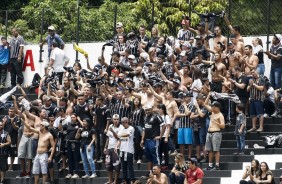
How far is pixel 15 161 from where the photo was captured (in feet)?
149

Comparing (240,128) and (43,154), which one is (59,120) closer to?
(43,154)

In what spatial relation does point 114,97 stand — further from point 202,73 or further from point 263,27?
point 263,27

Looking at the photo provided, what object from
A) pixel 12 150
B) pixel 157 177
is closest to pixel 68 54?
pixel 12 150

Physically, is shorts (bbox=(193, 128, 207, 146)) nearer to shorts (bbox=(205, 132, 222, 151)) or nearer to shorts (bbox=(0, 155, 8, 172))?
shorts (bbox=(205, 132, 222, 151))

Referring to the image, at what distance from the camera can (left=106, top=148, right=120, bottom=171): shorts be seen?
4178 cm

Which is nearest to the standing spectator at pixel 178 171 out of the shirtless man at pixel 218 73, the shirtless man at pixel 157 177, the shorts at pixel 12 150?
the shirtless man at pixel 157 177

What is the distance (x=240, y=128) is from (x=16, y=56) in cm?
1053

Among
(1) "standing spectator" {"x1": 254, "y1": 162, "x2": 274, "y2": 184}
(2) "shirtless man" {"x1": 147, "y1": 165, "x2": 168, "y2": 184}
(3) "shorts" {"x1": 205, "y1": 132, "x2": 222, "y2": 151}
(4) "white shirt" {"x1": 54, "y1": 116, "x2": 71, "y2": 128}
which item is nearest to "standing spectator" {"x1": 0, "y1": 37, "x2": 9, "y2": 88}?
(4) "white shirt" {"x1": 54, "y1": 116, "x2": 71, "y2": 128}

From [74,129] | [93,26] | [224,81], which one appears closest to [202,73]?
[224,81]

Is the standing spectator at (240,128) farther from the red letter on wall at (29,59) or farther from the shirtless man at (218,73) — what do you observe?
the red letter on wall at (29,59)

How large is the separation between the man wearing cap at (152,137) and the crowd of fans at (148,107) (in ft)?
0.08

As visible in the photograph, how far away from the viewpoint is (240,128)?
4119cm

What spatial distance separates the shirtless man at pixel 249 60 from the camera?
43750 mm

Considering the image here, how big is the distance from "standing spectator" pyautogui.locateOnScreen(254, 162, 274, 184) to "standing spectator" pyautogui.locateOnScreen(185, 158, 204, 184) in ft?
4.67
